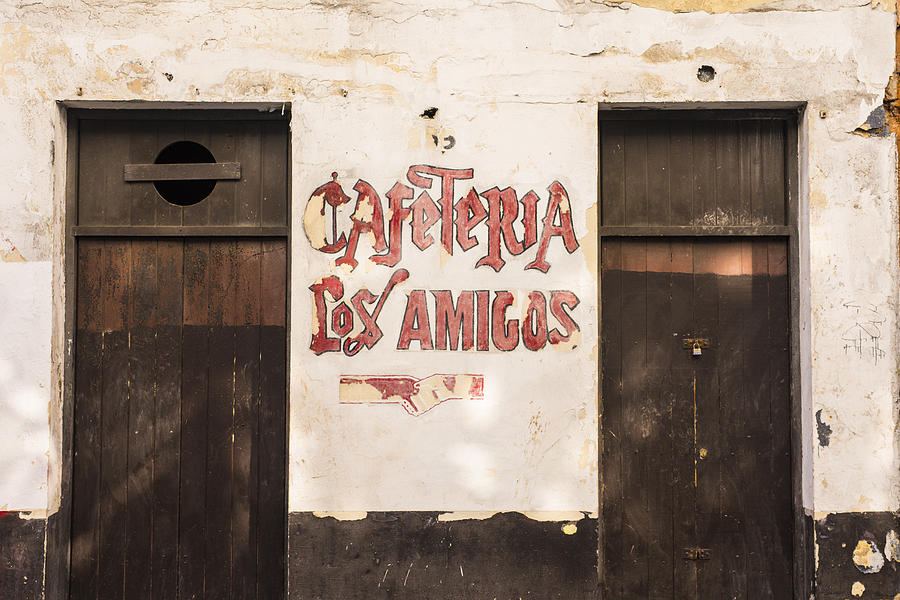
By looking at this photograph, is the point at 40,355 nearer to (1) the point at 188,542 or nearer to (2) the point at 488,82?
(1) the point at 188,542

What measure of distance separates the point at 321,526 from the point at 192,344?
1.40 meters

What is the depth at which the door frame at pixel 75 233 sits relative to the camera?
167 inches

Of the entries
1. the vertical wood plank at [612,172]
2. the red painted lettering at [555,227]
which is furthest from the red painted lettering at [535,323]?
the vertical wood plank at [612,172]

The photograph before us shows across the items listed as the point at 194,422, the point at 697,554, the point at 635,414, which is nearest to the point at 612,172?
the point at 635,414

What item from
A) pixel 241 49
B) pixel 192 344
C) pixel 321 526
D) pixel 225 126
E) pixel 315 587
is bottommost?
pixel 315 587

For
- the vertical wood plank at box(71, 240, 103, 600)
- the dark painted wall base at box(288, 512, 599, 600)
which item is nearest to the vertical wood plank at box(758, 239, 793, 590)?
the dark painted wall base at box(288, 512, 599, 600)

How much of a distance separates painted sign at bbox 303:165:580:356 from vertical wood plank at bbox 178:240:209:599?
0.77 m

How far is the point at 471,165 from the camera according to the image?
4242 millimetres

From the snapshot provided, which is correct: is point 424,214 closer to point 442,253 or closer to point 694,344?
point 442,253

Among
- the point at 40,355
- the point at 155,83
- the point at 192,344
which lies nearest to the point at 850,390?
the point at 192,344

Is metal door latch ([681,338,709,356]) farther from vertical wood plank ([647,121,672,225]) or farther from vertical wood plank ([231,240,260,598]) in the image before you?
vertical wood plank ([231,240,260,598])

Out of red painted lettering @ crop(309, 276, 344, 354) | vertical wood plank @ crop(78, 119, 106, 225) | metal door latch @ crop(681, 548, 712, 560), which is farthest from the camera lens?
vertical wood plank @ crop(78, 119, 106, 225)

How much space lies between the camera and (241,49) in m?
4.24

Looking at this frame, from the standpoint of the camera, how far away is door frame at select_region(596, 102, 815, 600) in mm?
4258
